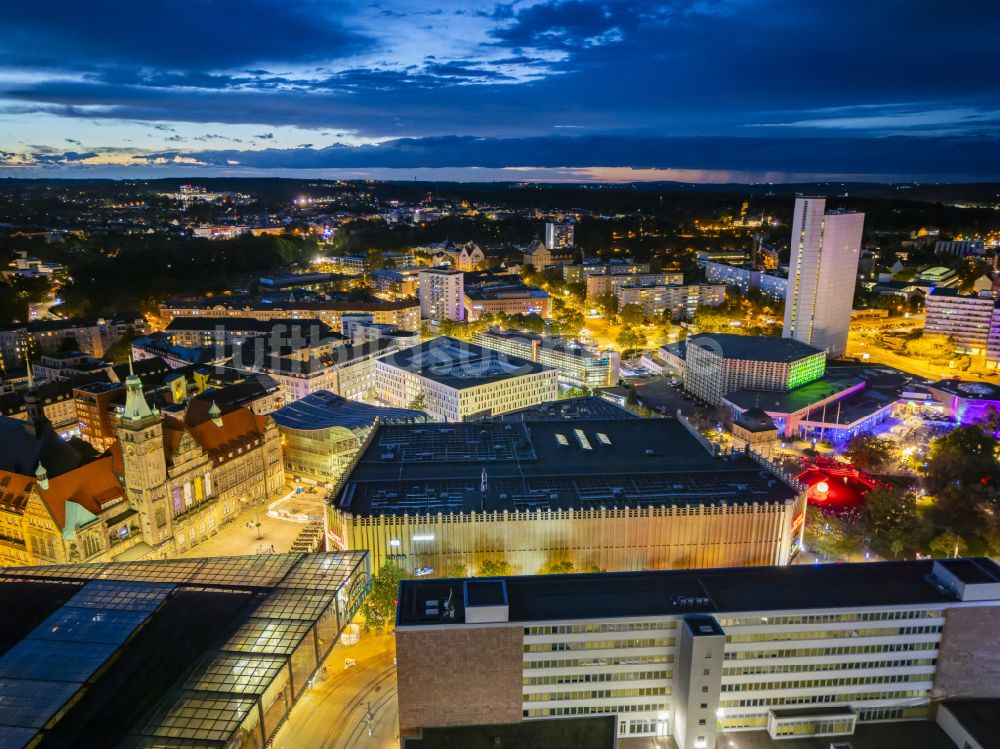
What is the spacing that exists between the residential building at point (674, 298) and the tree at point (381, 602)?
355ft

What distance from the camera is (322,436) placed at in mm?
68500

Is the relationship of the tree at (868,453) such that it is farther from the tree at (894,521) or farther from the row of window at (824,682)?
the row of window at (824,682)

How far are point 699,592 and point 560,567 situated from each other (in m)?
14.2

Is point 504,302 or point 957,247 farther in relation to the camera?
point 957,247

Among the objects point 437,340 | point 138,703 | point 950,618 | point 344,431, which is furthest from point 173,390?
point 950,618

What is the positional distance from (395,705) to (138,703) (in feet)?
48.6

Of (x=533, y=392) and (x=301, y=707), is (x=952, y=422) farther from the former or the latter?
(x=301, y=707)

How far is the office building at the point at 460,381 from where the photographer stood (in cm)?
8569

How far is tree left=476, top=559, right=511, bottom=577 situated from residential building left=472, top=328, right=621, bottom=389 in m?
49.1

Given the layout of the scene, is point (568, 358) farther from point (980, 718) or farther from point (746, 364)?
point (980, 718)

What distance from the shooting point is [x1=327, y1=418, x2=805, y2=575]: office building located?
161 feet

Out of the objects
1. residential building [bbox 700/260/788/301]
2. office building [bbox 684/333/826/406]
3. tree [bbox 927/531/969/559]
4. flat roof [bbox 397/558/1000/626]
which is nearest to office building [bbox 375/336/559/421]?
office building [bbox 684/333/826/406]

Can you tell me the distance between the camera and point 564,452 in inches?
2383

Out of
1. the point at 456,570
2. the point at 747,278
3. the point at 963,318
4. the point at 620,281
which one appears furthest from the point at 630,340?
the point at 456,570
